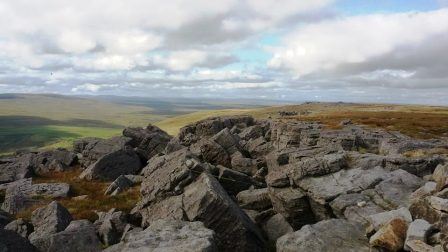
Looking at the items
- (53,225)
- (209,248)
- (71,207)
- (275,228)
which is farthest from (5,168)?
(209,248)

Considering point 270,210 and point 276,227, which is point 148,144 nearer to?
point 270,210

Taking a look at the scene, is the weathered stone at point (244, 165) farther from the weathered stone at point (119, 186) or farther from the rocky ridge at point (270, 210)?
the weathered stone at point (119, 186)

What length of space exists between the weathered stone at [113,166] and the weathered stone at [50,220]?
18311 millimetres

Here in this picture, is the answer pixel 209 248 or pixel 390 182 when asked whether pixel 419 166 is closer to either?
pixel 390 182

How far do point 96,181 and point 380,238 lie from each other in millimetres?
34731

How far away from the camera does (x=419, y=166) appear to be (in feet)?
80.7

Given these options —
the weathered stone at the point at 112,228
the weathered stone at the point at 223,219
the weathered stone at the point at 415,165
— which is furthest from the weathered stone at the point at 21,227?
the weathered stone at the point at 415,165

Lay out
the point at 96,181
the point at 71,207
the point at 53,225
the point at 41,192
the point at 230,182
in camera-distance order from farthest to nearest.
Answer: the point at 96,181 → the point at 41,192 → the point at 71,207 → the point at 230,182 → the point at 53,225

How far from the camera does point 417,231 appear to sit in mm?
13492

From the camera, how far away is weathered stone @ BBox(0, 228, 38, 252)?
15391mm

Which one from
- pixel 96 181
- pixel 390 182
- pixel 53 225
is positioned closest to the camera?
pixel 390 182

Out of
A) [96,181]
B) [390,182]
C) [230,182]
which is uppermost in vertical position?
[390,182]

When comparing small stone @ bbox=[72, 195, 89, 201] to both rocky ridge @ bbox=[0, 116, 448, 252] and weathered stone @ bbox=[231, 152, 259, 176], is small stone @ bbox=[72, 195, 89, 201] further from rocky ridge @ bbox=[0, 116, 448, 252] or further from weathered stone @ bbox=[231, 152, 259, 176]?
weathered stone @ bbox=[231, 152, 259, 176]

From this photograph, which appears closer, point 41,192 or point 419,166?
point 419,166
